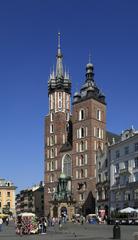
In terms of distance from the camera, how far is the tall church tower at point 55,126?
394 ft

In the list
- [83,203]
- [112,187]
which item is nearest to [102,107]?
[83,203]

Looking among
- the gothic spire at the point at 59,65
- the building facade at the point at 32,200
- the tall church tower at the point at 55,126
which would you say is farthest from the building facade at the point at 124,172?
the building facade at the point at 32,200

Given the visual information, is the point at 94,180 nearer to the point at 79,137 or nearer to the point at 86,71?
the point at 79,137

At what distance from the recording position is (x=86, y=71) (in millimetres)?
122688

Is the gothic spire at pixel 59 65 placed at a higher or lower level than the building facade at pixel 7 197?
higher

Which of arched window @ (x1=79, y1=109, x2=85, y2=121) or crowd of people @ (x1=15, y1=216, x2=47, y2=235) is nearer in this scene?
crowd of people @ (x1=15, y1=216, x2=47, y2=235)

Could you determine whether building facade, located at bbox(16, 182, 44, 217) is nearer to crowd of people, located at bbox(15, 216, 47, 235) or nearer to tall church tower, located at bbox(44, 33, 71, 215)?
tall church tower, located at bbox(44, 33, 71, 215)

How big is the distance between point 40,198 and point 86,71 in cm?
5465

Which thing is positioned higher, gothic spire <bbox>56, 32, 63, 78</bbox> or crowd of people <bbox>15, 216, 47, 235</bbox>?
gothic spire <bbox>56, 32, 63, 78</bbox>

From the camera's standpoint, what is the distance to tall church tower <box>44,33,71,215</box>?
12000cm

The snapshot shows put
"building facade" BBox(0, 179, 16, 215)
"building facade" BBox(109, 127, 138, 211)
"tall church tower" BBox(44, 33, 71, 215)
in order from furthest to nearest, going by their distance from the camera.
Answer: "building facade" BBox(0, 179, 16, 215), "tall church tower" BBox(44, 33, 71, 215), "building facade" BBox(109, 127, 138, 211)

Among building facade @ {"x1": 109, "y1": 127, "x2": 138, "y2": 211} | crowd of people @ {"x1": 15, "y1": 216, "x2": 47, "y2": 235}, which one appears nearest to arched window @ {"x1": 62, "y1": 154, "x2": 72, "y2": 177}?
building facade @ {"x1": 109, "y1": 127, "x2": 138, "y2": 211}

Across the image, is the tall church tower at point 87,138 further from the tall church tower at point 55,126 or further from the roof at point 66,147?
the tall church tower at point 55,126

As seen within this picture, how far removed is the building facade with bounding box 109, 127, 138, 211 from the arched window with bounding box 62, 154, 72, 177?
29643mm
